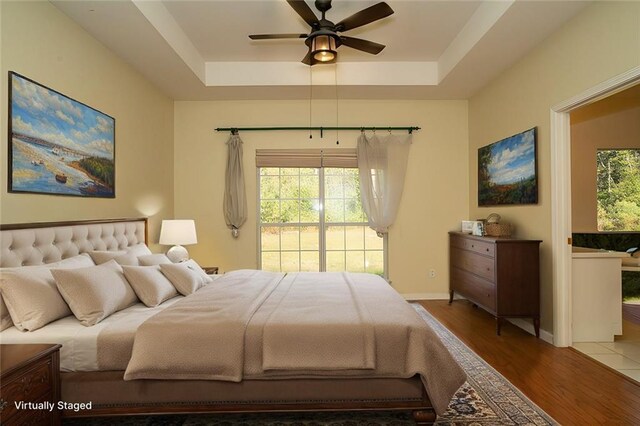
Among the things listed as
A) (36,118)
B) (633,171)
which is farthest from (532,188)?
(36,118)

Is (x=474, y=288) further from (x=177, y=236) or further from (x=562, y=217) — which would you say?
(x=177, y=236)

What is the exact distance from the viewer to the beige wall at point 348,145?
4.96m

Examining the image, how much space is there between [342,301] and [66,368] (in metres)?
1.61

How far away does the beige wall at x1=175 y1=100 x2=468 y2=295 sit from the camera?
195 inches

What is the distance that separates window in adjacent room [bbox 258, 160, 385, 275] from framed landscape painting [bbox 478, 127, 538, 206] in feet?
5.37

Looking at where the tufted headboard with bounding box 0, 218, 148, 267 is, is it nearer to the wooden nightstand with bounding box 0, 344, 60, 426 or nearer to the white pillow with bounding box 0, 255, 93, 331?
the white pillow with bounding box 0, 255, 93, 331

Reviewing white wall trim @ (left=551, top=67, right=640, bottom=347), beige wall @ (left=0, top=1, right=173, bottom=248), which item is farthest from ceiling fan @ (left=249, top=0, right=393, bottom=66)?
white wall trim @ (left=551, top=67, right=640, bottom=347)

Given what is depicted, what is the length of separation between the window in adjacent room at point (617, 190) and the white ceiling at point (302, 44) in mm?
2547

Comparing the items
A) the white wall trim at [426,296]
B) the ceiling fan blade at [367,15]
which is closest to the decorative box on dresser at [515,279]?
the white wall trim at [426,296]

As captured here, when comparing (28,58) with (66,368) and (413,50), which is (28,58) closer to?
(66,368)

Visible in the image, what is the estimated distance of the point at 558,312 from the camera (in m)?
3.25

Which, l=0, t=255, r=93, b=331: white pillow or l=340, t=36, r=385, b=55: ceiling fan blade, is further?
l=340, t=36, r=385, b=55: ceiling fan blade

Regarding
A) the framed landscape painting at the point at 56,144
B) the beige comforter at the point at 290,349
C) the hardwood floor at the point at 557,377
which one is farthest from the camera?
the framed landscape painting at the point at 56,144

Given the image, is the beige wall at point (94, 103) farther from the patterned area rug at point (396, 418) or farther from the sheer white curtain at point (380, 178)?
the sheer white curtain at point (380, 178)
